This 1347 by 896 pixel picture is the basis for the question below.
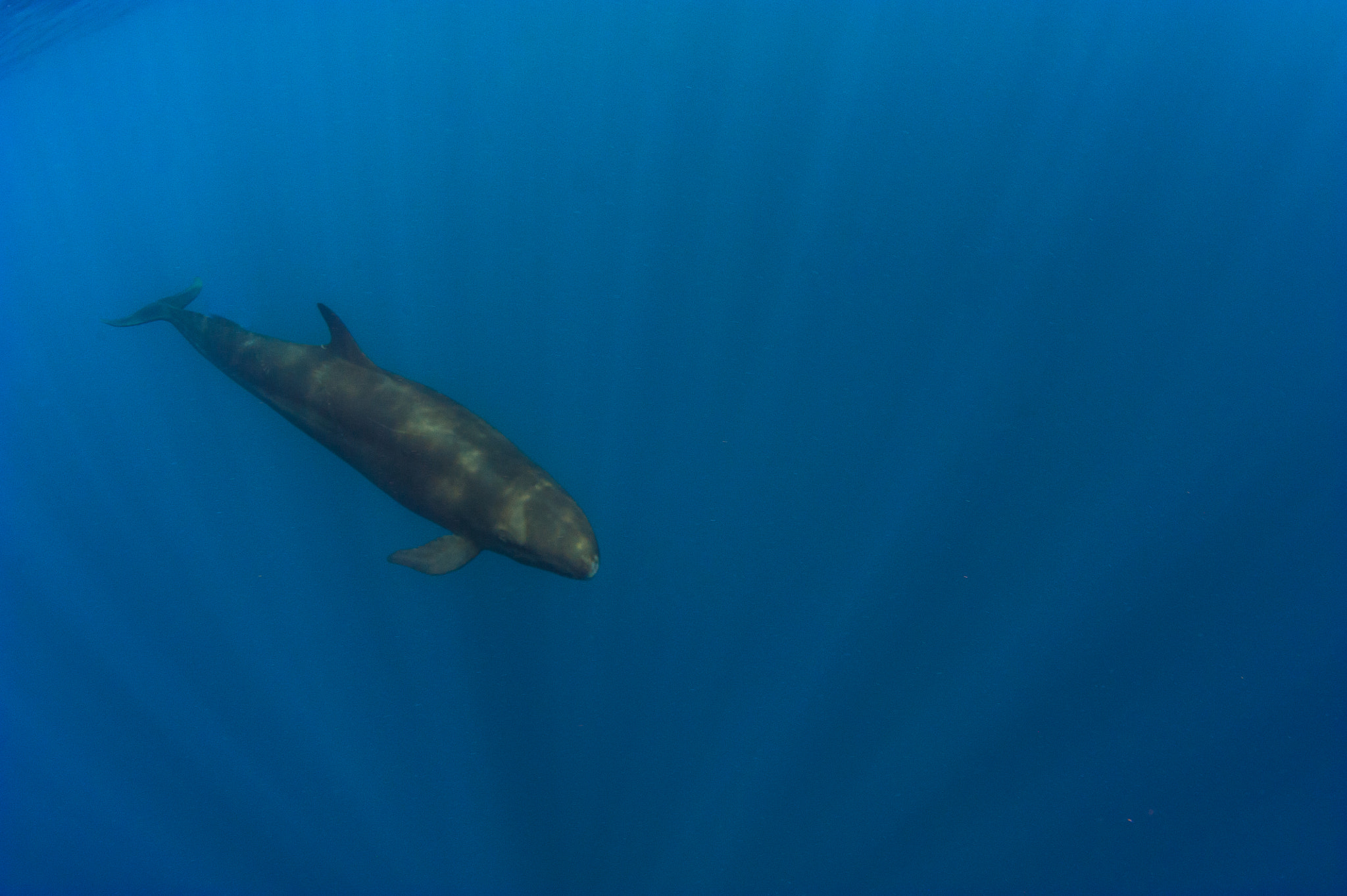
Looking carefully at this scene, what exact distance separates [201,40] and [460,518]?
38.1 meters

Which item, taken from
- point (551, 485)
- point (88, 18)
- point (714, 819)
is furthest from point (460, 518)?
A: point (88, 18)

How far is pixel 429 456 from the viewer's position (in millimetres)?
6926

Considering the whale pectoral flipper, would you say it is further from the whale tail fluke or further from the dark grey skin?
the whale tail fluke

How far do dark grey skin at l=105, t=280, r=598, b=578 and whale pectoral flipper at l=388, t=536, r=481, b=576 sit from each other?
0.01m

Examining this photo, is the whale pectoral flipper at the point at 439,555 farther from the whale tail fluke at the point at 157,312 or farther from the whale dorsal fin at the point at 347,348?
the whale tail fluke at the point at 157,312

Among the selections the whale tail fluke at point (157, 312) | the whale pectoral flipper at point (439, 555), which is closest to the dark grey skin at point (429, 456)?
the whale pectoral flipper at point (439, 555)

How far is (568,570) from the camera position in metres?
6.44

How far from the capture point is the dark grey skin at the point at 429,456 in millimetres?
6551

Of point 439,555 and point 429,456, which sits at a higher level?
point 429,456

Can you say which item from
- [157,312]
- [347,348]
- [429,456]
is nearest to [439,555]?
[429,456]

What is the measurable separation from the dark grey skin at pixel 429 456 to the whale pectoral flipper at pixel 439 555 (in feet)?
0.03

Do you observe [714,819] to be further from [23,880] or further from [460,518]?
[23,880]

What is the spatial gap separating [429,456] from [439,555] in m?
1.09

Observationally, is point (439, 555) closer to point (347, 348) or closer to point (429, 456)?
point (429, 456)
